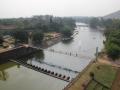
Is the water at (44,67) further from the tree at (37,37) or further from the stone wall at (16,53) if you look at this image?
the tree at (37,37)

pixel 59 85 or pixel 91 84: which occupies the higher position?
pixel 91 84

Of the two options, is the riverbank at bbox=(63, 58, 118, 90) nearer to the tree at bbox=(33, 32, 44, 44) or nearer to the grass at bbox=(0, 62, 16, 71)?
the grass at bbox=(0, 62, 16, 71)

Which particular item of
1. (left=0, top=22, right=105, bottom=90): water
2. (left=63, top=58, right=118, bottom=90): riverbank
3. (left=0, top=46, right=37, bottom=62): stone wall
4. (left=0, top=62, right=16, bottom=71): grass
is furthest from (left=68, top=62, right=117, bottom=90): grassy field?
(left=0, top=46, right=37, bottom=62): stone wall

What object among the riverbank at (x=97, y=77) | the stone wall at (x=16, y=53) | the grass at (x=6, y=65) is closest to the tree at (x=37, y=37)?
the stone wall at (x=16, y=53)

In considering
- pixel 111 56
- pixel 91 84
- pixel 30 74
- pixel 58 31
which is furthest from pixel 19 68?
pixel 58 31

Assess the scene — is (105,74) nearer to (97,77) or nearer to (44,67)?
(97,77)

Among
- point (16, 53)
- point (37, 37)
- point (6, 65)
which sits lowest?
point (6, 65)

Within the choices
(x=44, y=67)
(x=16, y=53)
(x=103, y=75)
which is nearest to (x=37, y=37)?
(x=16, y=53)

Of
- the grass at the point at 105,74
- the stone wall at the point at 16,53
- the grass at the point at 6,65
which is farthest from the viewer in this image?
the stone wall at the point at 16,53

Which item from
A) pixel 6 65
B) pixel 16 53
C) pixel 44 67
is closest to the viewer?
pixel 44 67

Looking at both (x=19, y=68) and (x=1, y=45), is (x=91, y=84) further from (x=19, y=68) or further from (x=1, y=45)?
(x=1, y=45)

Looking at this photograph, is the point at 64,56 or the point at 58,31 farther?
the point at 58,31
